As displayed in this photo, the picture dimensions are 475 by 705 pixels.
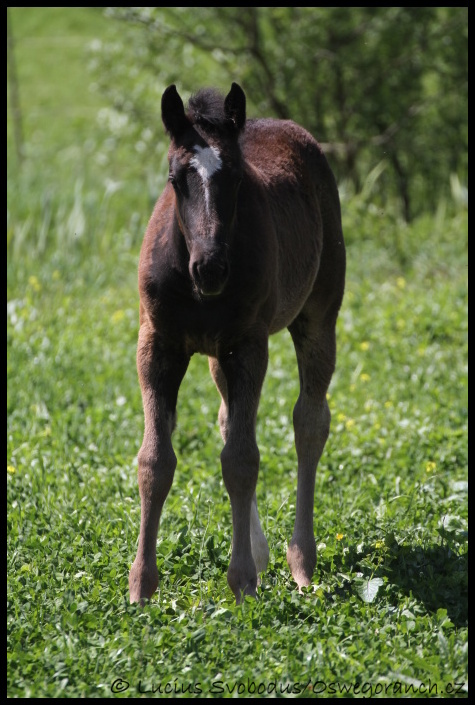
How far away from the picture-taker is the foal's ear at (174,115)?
410 cm

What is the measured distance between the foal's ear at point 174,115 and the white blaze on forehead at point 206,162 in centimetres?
17

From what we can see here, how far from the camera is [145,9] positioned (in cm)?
1266

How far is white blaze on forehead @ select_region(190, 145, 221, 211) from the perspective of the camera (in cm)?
392

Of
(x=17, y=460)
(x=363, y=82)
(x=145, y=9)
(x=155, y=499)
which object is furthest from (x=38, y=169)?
(x=155, y=499)

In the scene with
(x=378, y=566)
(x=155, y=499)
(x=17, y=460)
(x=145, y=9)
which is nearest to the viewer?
(x=155, y=499)

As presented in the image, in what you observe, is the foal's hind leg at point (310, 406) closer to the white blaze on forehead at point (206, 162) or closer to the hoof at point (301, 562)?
the hoof at point (301, 562)

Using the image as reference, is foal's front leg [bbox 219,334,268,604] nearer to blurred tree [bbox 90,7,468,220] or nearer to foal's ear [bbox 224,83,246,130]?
foal's ear [bbox 224,83,246,130]

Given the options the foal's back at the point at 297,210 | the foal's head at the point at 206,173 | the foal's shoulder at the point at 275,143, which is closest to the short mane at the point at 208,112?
the foal's head at the point at 206,173

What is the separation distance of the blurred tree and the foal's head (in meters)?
8.64

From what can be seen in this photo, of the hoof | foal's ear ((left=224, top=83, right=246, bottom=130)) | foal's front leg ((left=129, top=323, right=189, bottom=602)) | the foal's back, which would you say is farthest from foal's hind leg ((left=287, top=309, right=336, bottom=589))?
foal's ear ((left=224, top=83, right=246, bottom=130))

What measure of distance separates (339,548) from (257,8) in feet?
31.4
